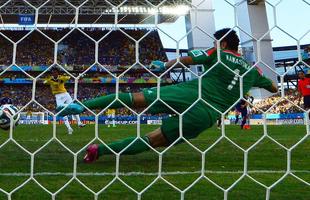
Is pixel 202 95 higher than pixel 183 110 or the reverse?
higher

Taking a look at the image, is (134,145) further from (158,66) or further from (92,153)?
(158,66)

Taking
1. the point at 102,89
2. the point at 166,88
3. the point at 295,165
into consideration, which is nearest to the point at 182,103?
the point at 166,88

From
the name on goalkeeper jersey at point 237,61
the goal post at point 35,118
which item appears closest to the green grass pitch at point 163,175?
the name on goalkeeper jersey at point 237,61

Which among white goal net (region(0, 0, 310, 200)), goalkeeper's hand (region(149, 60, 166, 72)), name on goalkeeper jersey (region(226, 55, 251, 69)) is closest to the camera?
white goal net (region(0, 0, 310, 200))

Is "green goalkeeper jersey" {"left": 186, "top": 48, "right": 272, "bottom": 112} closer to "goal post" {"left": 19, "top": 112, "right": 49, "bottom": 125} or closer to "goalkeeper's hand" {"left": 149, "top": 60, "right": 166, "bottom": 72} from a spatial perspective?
"goalkeeper's hand" {"left": 149, "top": 60, "right": 166, "bottom": 72}

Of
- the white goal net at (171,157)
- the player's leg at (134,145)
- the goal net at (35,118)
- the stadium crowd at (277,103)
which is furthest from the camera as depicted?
the goal net at (35,118)

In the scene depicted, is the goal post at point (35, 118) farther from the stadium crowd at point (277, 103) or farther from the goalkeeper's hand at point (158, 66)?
the goalkeeper's hand at point (158, 66)

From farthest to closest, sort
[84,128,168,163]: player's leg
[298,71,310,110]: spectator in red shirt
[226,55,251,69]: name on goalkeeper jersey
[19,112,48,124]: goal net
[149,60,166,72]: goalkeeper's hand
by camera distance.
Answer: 1. [19,112,48,124]: goal net
2. [298,71,310,110]: spectator in red shirt
3. [84,128,168,163]: player's leg
4. [226,55,251,69]: name on goalkeeper jersey
5. [149,60,166,72]: goalkeeper's hand

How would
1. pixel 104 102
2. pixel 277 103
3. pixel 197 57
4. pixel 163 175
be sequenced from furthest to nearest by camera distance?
pixel 163 175
pixel 104 102
pixel 197 57
pixel 277 103

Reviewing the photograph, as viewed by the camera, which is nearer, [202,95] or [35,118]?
[202,95]

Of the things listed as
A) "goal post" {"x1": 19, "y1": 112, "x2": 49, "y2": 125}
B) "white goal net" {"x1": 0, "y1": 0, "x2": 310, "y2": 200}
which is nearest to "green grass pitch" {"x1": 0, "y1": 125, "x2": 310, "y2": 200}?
"white goal net" {"x1": 0, "y1": 0, "x2": 310, "y2": 200}

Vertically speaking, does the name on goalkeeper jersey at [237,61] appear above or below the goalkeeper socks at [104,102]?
above

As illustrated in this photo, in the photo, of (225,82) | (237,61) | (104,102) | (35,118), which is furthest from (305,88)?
(35,118)

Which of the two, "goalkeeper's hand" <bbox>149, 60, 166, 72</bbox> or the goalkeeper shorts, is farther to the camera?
the goalkeeper shorts
